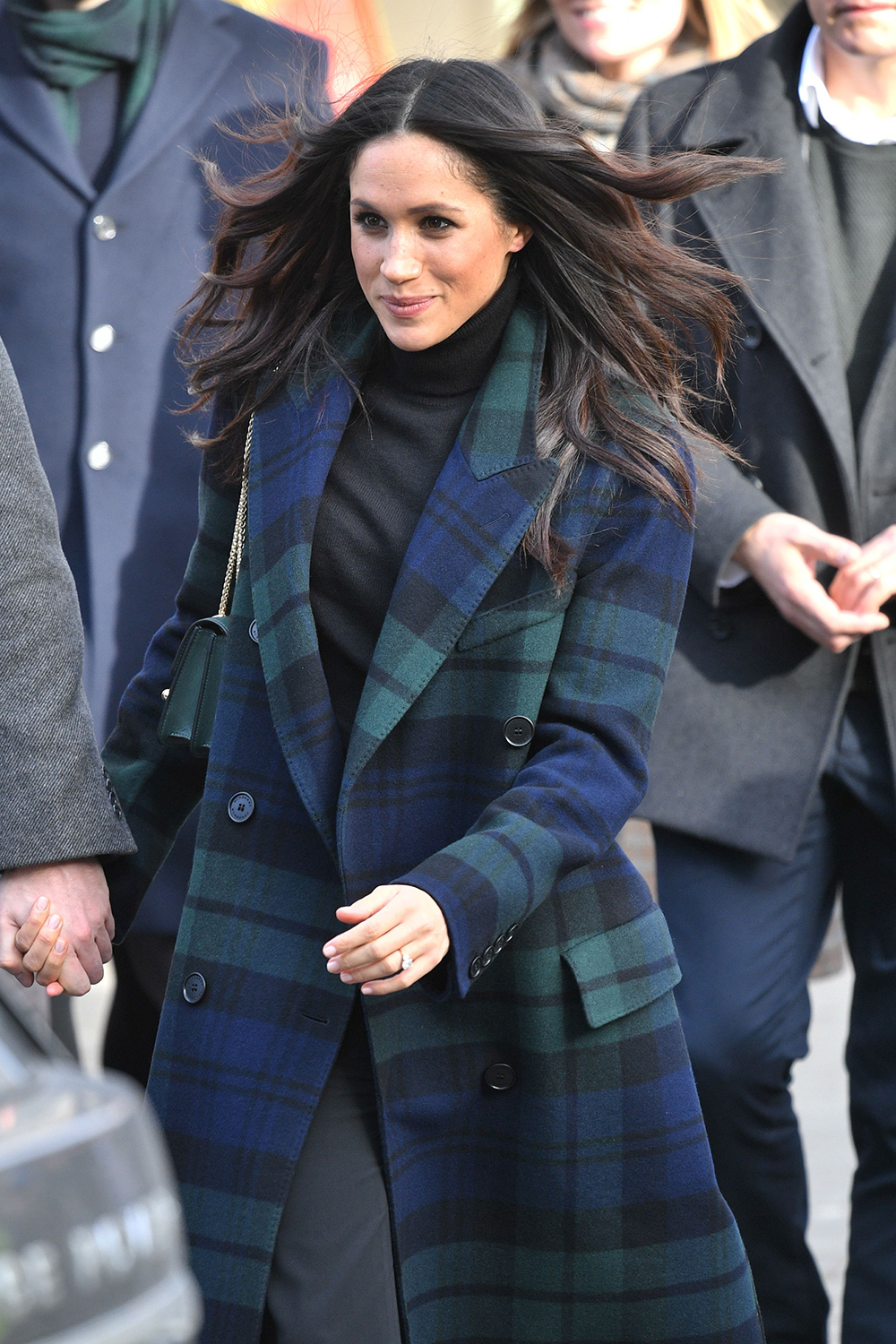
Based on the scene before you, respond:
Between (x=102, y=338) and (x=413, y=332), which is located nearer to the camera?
(x=413, y=332)

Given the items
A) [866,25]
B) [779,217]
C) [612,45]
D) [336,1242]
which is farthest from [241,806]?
[612,45]

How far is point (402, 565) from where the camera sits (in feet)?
7.65

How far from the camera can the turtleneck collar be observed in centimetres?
243

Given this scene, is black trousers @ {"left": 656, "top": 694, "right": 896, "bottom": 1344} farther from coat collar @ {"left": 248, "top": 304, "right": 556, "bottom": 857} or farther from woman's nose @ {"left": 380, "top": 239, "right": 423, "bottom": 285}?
woman's nose @ {"left": 380, "top": 239, "right": 423, "bottom": 285}

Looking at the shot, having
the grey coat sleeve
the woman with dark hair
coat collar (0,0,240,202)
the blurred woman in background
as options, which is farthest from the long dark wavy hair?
the blurred woman in background

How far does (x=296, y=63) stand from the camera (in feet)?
12.2

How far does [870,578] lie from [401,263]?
3.40 ft

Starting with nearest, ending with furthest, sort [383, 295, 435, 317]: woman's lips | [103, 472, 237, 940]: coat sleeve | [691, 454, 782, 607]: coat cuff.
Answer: [383, 295, 435, 317]: woman's lips → [103, 472, 237, 940]: coat sleeve → [691, 454, 782, 607]: coat cuff

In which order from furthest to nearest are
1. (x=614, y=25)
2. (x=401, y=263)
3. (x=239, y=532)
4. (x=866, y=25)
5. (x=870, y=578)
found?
(x=614, y=25) → (x=866, y=25) → (x=870, y=578) → (x=239, y=532) → (x=401, y=263)

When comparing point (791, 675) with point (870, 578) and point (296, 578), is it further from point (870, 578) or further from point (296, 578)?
point (296, 578)

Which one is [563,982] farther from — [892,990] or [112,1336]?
[112,1336]

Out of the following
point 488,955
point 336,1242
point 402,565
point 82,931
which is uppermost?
point 402,565

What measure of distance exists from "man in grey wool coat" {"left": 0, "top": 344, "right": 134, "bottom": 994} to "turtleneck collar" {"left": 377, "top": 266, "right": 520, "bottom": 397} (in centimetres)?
50

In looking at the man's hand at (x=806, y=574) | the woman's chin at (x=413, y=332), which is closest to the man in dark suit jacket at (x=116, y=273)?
the man's hand at (x=806, y=574)
